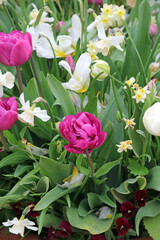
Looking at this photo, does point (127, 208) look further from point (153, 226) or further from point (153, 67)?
point (153, 67)

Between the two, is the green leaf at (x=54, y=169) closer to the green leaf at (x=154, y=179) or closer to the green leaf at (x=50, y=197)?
the green leaf at (x=50, y=197)

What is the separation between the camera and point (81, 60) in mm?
734

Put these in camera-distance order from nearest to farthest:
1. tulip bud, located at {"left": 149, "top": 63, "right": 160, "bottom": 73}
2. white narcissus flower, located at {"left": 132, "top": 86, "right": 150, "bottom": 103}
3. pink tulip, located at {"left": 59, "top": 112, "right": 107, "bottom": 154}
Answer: pink tulip, located at {"left": 59, "top": 112, "right": 107, "bottom": 154} → white narcissus flower, located at {"left": 132, "top": 86, "right": 150, "bottom": 103} → tulip bud, located at {"left": 149, "top": 63, "right": 160, "bottom": 73}

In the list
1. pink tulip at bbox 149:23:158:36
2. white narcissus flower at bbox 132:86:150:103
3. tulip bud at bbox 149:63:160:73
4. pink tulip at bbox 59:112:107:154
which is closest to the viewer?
pink tulip at bbox 59:112:107:154

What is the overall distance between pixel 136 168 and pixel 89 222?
0.14 meters

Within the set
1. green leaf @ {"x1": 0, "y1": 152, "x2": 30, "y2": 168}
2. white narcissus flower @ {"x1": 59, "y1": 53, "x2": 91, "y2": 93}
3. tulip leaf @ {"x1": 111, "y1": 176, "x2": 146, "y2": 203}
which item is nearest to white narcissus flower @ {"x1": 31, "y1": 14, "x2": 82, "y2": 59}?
white narcissus flower @ {"x1": 59, "y1": 53, "x2": 91, "y2": 93}

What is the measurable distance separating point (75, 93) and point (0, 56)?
0.17 meters

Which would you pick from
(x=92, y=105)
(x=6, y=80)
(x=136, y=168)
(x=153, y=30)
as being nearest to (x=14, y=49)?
(x=6, y=80)

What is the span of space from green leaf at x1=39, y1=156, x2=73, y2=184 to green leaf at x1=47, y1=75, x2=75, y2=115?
0.38 ft

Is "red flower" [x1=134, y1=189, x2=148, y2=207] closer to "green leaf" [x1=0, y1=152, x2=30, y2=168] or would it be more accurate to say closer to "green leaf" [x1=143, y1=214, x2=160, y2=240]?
"green leaf" [x1=143, y1=214, x2=160, y2=240]

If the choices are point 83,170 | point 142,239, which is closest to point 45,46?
point 83,170

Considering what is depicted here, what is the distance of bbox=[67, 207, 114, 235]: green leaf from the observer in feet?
2.20

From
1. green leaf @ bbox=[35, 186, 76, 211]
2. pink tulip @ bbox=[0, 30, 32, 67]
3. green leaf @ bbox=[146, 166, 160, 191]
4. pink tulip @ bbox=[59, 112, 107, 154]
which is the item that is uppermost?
pink tulip @ bbox=[0, 30, 32, 67]

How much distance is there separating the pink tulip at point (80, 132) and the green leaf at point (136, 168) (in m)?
0.16
